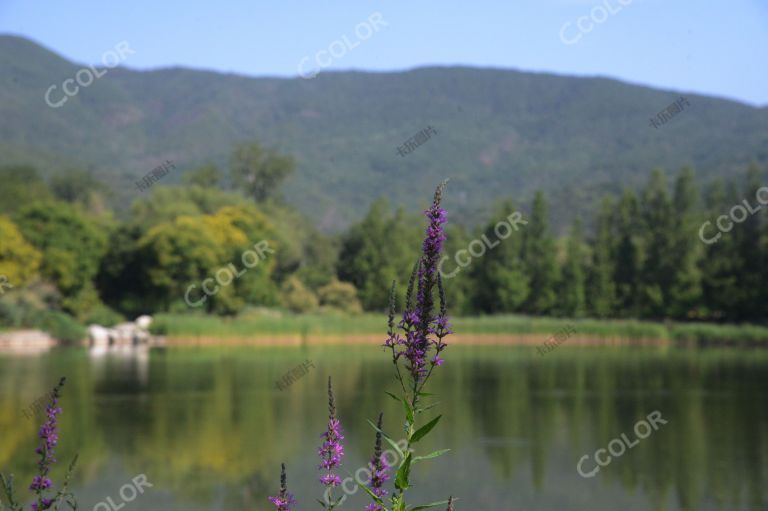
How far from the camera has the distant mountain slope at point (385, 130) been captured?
389ft

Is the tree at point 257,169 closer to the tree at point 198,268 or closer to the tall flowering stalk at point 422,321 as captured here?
the tree at point 198,268

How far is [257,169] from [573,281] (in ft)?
112

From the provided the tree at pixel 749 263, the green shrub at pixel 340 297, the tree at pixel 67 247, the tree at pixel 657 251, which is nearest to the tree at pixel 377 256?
the green shrub at pixel 340 297

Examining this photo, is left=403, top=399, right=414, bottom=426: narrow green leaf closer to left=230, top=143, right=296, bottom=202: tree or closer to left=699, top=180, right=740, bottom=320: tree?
left=699, top=180, right=740, bottom=320: tree

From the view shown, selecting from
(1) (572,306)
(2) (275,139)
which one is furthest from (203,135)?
(1) (572,306)

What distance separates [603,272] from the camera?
4784 centimetres

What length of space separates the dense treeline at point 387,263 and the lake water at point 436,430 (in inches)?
564

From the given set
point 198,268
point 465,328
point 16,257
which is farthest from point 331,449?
point 198,268

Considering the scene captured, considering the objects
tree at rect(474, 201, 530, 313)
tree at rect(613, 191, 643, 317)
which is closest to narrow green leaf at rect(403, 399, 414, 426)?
tree at rect(474, 201, 530, 313)

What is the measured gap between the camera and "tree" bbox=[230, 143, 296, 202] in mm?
74688

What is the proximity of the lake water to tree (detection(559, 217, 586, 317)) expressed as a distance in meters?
18.1

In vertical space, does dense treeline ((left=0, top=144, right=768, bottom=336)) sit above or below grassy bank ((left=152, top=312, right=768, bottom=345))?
above

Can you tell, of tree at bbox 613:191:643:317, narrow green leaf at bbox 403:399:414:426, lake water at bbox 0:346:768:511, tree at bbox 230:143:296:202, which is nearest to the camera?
narrow green leaf at bbox 403:399:414:426

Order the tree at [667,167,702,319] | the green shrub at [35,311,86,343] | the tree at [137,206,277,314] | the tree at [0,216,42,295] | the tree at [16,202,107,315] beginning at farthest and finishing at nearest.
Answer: the tree at [667,167,702,319] < the tree at [137,206,277,314] < the tree at [16,202,107,315] < the tree at [0,216,42,295] < the green shrub at [35,311,86,343]
